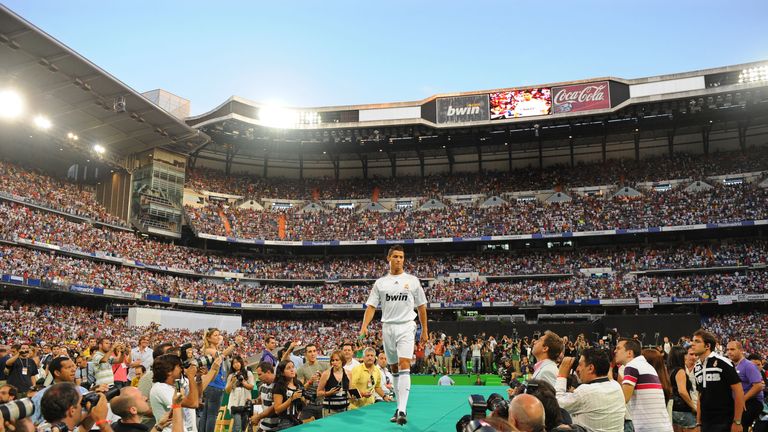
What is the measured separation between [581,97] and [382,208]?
20069mm

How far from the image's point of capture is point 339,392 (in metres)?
9.73

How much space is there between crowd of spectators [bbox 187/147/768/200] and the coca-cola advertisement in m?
8.48

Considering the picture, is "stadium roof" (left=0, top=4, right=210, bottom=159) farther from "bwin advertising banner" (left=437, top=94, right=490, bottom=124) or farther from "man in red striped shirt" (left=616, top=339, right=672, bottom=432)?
"man in red striped shirt" (left=616, top=339, right=672, bottom=432)

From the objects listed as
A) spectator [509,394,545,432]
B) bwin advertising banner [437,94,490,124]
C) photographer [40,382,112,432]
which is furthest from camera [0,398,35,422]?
bwin advertising banner [437,94,490,124]

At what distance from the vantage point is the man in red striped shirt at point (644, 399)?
6.71m

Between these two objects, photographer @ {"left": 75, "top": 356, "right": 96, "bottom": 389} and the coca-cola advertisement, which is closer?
photographer @ {"left": 75, "top": 356, "right": 96, "bottom": 389}

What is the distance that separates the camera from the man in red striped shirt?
671cm

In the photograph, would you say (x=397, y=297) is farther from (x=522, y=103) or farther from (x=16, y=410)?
(x=522, y=103)

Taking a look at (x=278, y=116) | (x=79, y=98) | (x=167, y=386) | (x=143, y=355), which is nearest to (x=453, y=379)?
(x=143, y=355)

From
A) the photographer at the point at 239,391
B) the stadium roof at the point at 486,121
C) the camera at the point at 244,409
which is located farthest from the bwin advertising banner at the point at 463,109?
the camera at the point at 244,409

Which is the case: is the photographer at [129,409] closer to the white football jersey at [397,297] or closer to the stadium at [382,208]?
the white football jersey at [397,297]

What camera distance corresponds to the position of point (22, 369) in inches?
499

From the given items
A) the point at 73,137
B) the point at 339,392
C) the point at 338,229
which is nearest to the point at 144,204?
the point at 73,137

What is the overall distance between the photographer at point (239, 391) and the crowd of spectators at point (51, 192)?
110 ft
